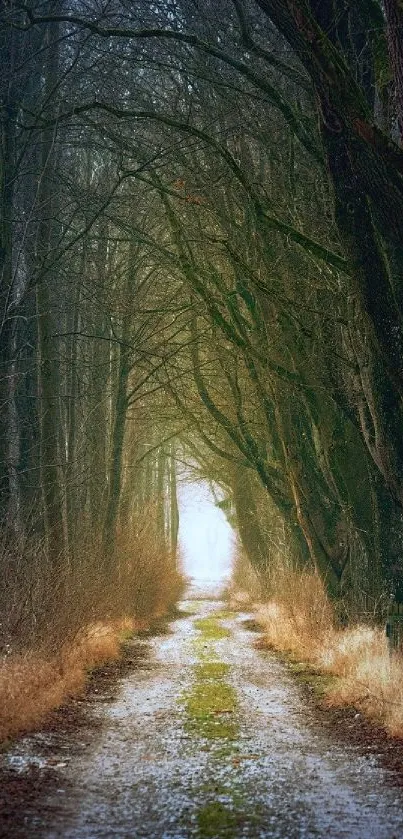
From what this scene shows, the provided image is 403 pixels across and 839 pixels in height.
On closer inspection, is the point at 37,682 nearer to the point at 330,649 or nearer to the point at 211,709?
the point at 211,709

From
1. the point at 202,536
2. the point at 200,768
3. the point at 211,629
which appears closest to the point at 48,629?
the point at 200,768

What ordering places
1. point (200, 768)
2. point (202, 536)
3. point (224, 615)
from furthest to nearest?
1. point (202, 536)
2. point (224, 615)
3. point (200, 768)

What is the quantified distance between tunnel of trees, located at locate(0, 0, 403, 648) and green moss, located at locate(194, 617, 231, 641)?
2.36 m

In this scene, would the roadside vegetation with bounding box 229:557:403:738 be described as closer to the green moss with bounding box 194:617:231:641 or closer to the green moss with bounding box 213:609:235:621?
the green moss with bounding box 194:617:231:641

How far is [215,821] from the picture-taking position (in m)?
5.09

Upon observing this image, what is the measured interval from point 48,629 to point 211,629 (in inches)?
403

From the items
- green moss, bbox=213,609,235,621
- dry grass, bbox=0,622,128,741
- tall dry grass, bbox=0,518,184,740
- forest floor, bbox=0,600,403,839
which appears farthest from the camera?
green moss, bbox=213,609,235,621

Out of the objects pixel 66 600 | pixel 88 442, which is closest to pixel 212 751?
pixel 66 600

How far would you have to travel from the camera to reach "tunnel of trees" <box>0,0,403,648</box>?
8242mm

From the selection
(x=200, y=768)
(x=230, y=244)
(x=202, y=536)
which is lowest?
(x=200, y=768)

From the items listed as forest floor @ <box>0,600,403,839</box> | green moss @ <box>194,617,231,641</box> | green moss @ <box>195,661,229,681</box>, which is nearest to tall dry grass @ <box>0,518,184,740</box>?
forest floor @ <box>0,600,403,839</box>

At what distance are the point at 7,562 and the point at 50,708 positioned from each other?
5.76 ft

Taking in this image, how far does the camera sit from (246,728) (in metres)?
8.40

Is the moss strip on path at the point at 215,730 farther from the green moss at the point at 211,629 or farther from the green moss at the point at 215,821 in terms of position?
the green moss at the point at 211,629
